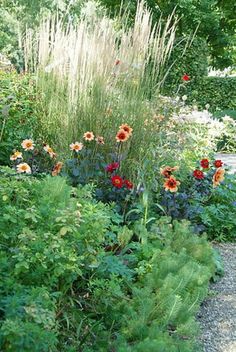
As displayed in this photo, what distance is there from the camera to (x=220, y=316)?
2773 mm

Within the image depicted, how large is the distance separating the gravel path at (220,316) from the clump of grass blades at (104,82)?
3.41 ft

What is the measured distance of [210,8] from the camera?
53.4 feet

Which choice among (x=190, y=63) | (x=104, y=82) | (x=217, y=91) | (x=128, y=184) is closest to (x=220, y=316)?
(x=128, y=184)

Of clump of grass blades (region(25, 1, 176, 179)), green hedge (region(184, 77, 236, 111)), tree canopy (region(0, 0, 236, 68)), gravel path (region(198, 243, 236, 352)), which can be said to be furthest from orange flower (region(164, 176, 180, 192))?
tree canopy (region(0, 0, 236, 68))

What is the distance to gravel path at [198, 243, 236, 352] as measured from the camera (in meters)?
2.48

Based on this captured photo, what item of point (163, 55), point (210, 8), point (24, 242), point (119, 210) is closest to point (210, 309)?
point (119, 210)

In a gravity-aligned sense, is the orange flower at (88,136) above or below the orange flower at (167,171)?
above

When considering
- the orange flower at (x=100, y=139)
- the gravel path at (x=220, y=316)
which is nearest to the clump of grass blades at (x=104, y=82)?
the orange flower at (x=100, y=139)

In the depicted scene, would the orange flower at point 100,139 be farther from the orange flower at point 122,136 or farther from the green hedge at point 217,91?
the green hedge at point 217,91

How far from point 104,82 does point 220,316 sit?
5.87ft

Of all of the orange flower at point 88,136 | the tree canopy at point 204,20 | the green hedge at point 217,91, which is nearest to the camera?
the orange flower at point 88,136

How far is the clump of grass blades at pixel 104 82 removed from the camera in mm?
3670

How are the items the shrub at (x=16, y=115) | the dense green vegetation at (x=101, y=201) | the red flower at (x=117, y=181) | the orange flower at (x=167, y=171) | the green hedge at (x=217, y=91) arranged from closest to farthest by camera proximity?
the dense green vegetation at (x=101, y=201) < the red flower at (x=117, y=181) < the orange flower at (x=167, y=171) < the shrub at (x=16, y=115) < the green hedge at (x=217, y=91)

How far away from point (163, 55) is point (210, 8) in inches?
517
